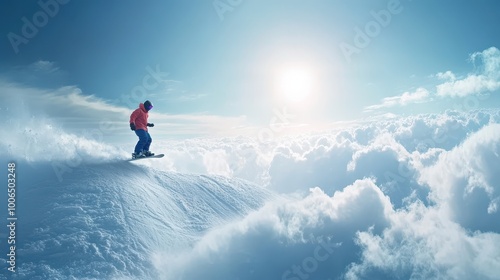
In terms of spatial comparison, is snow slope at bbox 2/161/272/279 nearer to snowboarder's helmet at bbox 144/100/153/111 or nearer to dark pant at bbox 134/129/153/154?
dark pant at bbox 134/129/153/154

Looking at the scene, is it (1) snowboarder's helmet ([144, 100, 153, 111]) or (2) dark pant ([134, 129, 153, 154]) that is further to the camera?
(2) dark pant ([134, 129, 153, 154])

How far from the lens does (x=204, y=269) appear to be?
103 feet

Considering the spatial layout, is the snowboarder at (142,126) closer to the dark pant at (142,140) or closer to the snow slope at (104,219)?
the dark pant at (142,140)

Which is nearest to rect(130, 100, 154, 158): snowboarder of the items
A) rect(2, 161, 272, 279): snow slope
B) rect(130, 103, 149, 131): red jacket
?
rect(130, 103, 149, 131): red jacket

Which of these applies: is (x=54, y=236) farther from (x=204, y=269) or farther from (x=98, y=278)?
(x=204, y=269)

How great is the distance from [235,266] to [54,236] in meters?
35.3

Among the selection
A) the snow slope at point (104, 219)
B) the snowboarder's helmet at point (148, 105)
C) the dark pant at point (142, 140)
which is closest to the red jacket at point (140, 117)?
the snowboarder's helmet at point (148, 105)

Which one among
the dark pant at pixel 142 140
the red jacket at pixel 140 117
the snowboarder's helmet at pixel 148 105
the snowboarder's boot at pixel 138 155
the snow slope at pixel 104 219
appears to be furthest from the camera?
the snowboarder's boot at pixel 138 155

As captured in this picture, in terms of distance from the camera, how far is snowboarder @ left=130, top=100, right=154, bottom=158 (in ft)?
72.4

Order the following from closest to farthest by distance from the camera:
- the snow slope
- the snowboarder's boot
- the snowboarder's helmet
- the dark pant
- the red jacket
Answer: the snow slope, the red jacket, the snowboarder's helmet, the dark pant, the snowboarder's boot

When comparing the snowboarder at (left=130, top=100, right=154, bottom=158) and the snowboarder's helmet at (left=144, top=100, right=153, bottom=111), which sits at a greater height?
the snowboarder's helmet at (left=144, top=100, right=153, bottom=111)

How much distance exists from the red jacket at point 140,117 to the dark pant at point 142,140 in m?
0.46

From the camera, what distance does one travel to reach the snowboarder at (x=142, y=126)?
2208 cm

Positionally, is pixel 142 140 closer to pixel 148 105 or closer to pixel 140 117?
pixel 140 117
